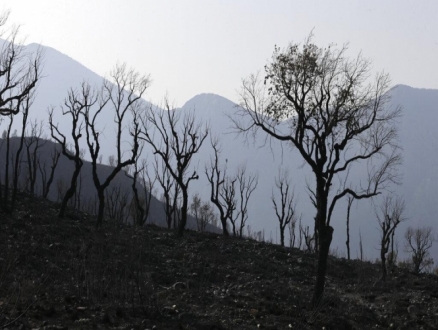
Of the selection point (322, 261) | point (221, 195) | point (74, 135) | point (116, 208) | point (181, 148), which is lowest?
point (322, 261)

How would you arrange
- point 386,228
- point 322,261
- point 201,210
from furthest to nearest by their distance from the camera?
point 201,210, point 386,228, point 322,261

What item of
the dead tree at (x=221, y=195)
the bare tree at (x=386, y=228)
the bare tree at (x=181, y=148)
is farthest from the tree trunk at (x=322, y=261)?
the dead tree at (x=221, y=195)

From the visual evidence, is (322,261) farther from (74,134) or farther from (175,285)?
(74,134)

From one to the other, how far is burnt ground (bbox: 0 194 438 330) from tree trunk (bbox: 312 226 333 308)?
402 millimetres

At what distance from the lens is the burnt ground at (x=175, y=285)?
1486cm

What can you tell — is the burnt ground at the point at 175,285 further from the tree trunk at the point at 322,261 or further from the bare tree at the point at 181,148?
the bare tree at the point at 181,148

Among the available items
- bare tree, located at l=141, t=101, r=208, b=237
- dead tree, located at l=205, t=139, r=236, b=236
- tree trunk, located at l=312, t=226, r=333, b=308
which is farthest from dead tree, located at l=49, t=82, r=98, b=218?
tree trunk, located at l=312, t=226, r=333, b=308

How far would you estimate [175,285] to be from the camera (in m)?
21.0

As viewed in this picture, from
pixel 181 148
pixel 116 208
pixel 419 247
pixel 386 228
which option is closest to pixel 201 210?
pixel 116 208

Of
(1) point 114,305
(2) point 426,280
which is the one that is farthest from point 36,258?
(2) point 426,280

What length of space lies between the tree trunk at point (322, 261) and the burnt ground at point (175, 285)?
15.8 inches

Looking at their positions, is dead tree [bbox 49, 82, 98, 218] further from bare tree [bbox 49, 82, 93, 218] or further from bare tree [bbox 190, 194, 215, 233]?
bare tree [bbox 190, 194, 215, 233]

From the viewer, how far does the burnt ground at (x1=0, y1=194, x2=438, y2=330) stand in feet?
48.8

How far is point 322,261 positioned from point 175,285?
5.78 meters
